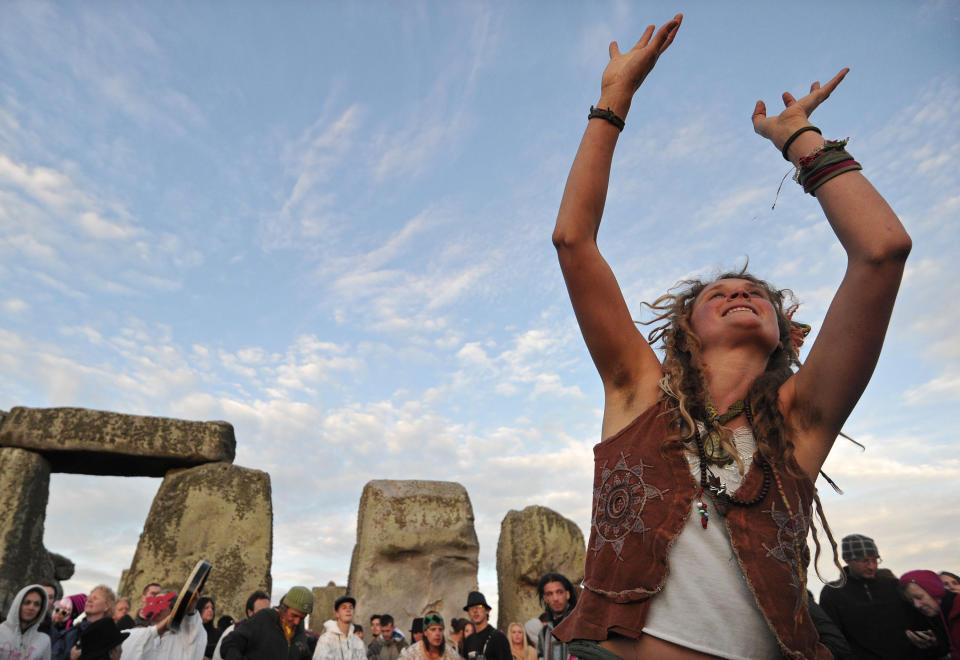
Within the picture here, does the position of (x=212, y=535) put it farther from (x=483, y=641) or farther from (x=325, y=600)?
(x=325, y=600)

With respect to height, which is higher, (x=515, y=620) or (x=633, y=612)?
(x=515, y=620)

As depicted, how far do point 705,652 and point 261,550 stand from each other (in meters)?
8.61

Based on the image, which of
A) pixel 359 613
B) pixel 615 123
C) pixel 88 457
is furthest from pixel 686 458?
pixel 88 457

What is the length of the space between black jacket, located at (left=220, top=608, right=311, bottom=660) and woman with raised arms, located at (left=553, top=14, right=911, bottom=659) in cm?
413

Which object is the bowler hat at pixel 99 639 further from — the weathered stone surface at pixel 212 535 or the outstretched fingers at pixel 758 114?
the outstretched fingers at pixel 758 114

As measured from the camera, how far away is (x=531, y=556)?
976 centimetres

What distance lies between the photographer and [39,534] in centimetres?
874

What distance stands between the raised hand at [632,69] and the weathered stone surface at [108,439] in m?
9.08

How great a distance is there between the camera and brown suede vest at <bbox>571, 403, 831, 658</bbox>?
1.11 metres

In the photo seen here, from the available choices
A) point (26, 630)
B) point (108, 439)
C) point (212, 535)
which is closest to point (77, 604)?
point (26, 630)

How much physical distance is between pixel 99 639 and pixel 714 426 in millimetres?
5189

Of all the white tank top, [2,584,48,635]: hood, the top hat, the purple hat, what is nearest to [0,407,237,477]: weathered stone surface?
the purple hat

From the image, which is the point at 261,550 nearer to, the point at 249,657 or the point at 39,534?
the point at 39,534

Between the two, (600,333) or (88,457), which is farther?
(88,457)
